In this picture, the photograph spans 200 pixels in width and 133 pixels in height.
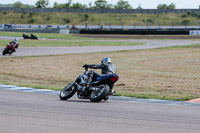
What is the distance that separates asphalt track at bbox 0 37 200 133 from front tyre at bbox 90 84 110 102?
0.52ft

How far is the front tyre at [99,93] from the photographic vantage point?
447 inches

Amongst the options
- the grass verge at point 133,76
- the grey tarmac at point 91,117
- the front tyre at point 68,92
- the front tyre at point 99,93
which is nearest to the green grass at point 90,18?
the grass verge at point 133,76

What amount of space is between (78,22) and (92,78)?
11069cm

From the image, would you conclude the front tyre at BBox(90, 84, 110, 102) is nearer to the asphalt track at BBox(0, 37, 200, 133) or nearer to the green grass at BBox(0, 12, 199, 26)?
the asphalt track at BBox(0, 37, 200, 133)

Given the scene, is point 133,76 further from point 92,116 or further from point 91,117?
point 91,117

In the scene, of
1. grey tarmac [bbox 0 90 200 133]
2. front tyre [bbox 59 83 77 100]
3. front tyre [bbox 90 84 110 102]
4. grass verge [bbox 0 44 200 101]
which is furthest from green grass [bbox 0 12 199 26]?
grey tarmac [bbox 0 90 200 133]

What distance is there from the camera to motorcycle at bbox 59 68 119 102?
11.4 meters

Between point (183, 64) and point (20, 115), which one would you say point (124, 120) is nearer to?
point (20, 115)

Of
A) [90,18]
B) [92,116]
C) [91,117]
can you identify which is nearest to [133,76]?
[92,116]

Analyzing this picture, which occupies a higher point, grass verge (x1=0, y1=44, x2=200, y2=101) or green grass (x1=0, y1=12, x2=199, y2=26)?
green grass (x1=0, y1=12, x2=199, y2=26)

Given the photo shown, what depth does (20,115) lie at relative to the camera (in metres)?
9.04

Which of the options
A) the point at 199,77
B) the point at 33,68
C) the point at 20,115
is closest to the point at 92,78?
the point at 20,115

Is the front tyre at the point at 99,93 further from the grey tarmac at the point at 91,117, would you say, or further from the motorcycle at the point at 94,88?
the grey tarmac at the point at 91,117

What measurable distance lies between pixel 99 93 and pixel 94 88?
233 millimetres
